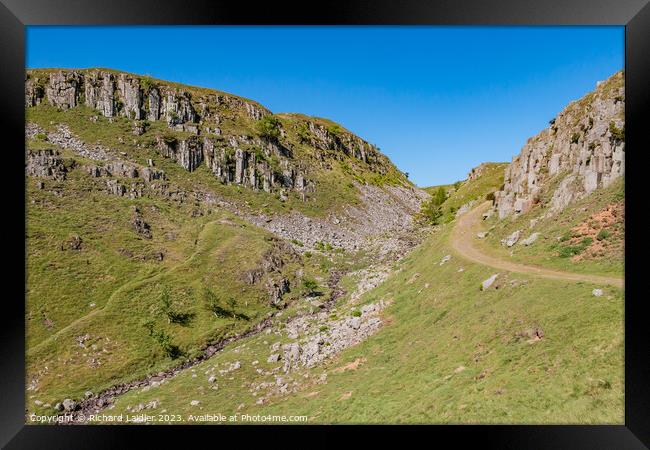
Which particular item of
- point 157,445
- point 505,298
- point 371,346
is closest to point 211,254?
point 371,346

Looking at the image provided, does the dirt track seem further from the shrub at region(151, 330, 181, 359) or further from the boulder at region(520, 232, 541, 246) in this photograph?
the shrub at region(151, 330, 181, 359)

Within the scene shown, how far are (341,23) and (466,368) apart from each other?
40.9ft

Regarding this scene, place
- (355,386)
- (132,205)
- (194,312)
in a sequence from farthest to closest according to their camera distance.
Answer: (132,205) → (194,312) → (355,386)

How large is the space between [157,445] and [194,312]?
14.4m

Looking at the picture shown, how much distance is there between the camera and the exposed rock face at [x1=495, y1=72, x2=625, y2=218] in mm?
16234

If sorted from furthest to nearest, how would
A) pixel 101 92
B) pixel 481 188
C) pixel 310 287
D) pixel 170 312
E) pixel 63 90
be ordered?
pixel 101 92, pixel 63 90, pixel 481 188, pixel 310 287, pixel 170 312

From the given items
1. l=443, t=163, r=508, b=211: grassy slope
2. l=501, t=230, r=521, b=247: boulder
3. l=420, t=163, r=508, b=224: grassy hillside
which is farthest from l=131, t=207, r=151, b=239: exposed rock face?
l=443, t=163, r=508, b=211: grassy slope

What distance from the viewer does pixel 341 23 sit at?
29.8 feet

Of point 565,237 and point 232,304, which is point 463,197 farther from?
point 232,304

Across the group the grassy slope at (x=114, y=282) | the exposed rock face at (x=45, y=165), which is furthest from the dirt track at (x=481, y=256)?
the exposed rock face at (x=45, y=165)

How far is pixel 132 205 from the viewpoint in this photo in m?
30.6

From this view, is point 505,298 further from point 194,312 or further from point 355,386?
point 194,312

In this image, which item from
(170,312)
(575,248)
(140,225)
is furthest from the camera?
(140,225)

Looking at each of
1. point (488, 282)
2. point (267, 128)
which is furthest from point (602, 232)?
point (267, 128)
